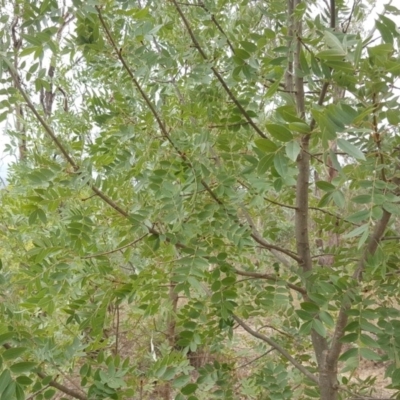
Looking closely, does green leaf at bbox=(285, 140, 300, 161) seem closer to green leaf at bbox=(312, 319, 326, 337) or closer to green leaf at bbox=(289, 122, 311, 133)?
green leaf at bbox=(289, 122, 311, 133)

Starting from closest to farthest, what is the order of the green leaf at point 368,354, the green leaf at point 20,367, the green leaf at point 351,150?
the green leaf at point 351,150
the green leaf at point 20,367
the green leaf at point 368,354

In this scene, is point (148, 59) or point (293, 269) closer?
point (148, 59)

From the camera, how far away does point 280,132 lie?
480 millimetres

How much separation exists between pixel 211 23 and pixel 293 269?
20.7 inches

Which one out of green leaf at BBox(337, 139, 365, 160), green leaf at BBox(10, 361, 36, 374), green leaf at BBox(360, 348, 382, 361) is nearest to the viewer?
green leaf at BBox(337, 139, 365, 160)

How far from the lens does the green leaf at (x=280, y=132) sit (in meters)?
0.47

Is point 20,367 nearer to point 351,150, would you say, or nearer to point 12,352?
point 12,352

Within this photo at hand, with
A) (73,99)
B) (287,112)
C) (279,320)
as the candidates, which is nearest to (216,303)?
(287,112)

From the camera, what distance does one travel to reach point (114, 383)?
0.68m

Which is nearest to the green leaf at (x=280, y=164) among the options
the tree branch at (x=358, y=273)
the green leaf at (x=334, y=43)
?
the green leaf at (x=334, y=43)

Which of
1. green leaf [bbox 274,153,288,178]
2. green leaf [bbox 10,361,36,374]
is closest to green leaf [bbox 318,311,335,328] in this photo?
green leaf [bbox 274,153,288,178]

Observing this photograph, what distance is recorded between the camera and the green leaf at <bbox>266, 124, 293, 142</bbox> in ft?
1.56

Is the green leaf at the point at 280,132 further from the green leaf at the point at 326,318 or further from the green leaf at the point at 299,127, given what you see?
the green leaf at the point at 326,318

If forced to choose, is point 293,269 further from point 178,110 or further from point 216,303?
point 178,110
